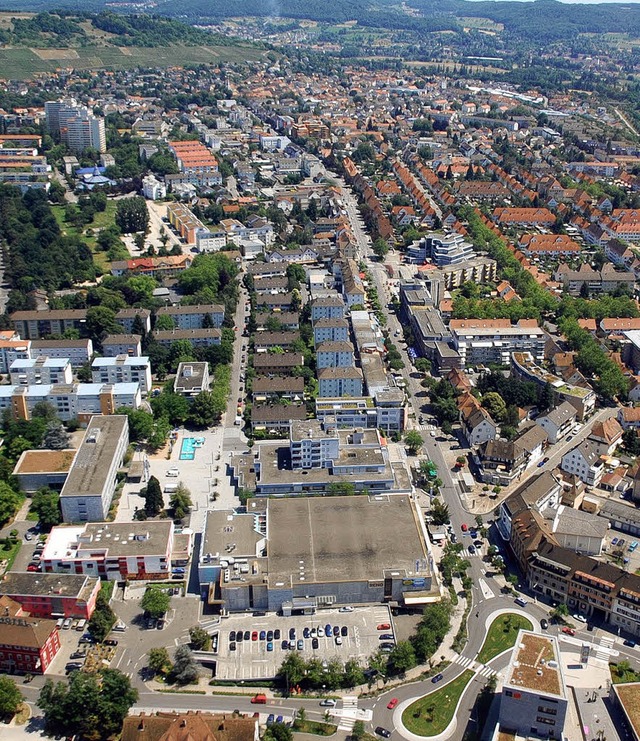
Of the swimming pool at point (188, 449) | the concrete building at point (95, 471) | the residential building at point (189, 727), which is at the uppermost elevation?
the residential building at point (189, 727)

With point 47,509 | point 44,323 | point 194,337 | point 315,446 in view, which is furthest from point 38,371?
point 315,446

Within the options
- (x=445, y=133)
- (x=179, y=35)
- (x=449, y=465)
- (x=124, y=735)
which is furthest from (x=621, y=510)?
(x=179, y=35)

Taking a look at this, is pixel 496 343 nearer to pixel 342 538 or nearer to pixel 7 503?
pixel 342 538

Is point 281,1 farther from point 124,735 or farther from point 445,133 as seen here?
point 124,735

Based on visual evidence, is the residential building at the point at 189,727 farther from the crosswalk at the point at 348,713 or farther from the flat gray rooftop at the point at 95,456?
the flat gray rooftop at the point at 95,456

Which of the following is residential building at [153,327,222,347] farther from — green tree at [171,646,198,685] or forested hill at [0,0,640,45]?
forested hill at [0,0,640,45]

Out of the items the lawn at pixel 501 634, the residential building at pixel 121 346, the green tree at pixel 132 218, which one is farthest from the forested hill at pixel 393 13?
the lawn at pixel 501 634

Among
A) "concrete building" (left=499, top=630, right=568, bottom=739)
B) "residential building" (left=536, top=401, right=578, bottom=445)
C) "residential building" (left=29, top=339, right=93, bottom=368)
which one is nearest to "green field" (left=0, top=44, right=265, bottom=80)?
"residential building" (left=29, top=339, right=93, bottom=368)
